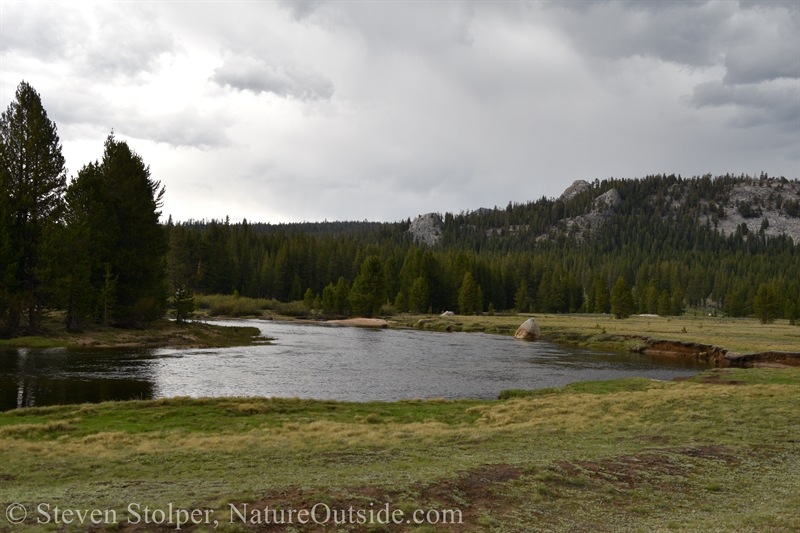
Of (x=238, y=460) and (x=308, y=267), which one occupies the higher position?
(x=308, y=267)

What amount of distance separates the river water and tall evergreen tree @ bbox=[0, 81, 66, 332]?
8112 mm

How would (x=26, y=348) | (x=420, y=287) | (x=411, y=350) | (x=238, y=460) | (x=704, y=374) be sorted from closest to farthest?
(x=238, y=460), (x=704, y=374), (x=26, y=348), (x=411, y=350), (x=420, y=287)

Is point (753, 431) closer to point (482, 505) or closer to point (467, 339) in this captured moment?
point (482, 505)

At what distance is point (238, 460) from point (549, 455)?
9.10m

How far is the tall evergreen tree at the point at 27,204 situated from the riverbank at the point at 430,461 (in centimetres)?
3367

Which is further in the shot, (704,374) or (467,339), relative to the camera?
(467,339)

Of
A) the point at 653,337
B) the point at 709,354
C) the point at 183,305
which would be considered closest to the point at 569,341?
the point at 653,337

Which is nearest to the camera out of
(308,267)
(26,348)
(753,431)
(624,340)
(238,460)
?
(238,460)

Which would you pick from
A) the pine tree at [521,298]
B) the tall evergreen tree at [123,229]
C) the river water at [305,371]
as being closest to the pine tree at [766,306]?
the pine tree at [521,298]

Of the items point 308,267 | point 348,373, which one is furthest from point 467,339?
point 308,267

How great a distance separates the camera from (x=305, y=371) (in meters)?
41.9

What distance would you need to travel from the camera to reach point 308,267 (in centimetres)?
16262

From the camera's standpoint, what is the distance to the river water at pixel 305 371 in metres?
32.0

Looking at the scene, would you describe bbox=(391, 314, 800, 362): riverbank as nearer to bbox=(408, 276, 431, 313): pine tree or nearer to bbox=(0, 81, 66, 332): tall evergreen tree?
bbox=(408, 276, 431, 313): pine tree
